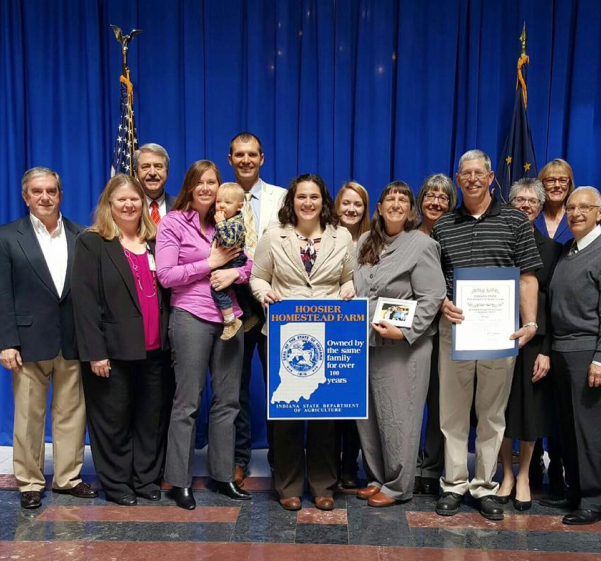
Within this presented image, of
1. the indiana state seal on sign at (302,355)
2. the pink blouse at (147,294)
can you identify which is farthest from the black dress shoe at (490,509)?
the pink blouse at (147,294)

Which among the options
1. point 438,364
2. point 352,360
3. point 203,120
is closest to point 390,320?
point 352,360

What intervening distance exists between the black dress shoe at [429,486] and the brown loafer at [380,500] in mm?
252

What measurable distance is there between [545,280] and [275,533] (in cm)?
183

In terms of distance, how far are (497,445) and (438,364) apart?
49 centimetres

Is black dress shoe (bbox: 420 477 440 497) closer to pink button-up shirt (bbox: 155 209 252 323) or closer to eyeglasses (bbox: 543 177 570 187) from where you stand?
pink button-up shirt (bbox: 155 209 252 323)

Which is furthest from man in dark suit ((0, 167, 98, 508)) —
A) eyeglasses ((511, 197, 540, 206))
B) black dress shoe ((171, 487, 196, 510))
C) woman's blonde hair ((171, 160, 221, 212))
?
eyeglasses ((511, 197, 540, 206))

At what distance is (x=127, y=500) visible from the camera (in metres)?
3.00

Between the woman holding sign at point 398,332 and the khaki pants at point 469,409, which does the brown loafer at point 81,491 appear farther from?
the khaki pants at point 469,409

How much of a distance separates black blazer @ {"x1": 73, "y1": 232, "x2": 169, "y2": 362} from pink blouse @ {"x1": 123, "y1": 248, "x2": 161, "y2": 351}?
3 cm

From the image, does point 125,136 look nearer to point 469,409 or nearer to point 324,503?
point 324,503

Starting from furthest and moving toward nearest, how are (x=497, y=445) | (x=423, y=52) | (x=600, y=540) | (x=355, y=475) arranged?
(x=423, y=52) < (x=355, y=475) < (x=497, y=445) < (x=600, y=540)

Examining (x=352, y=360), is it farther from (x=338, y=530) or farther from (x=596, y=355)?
(x=596, y=355)

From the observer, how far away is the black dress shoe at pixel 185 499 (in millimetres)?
2939

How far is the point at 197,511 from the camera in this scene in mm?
2926
